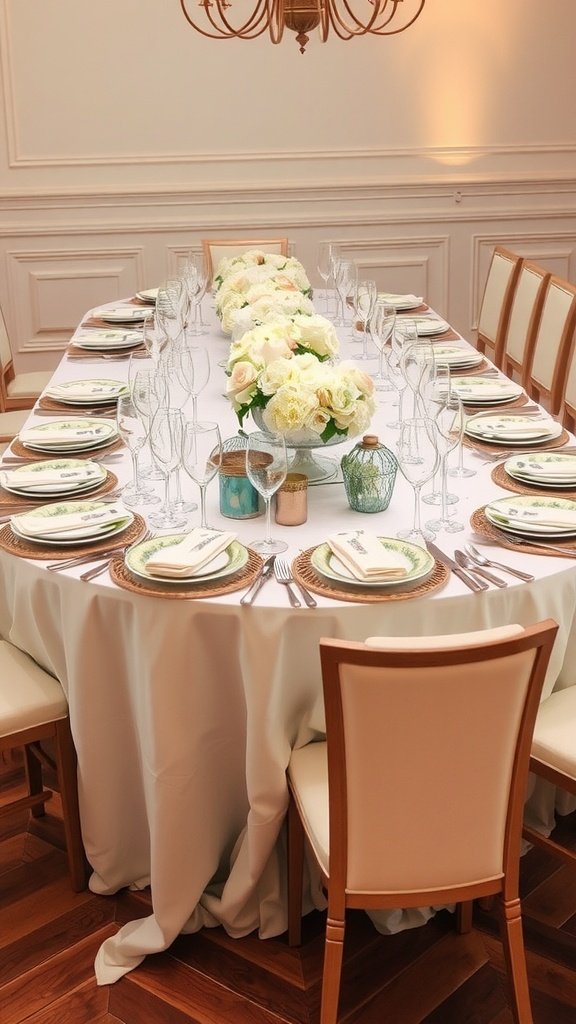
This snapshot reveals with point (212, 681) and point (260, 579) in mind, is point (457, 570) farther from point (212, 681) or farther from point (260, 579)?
point (212, 681)

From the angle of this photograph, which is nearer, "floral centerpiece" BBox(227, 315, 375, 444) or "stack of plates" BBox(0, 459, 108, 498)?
"floral centerpiece" BBox(227, 315, 375, 444)

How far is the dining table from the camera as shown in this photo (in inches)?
78.4

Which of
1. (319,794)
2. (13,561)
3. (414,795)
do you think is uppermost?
(13,561)

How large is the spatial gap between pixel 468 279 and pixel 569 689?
13.9ft

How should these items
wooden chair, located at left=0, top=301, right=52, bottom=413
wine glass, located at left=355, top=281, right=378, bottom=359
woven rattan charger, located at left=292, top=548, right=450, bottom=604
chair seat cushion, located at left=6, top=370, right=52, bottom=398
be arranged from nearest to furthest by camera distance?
woven rattan charger, located at left=292, top=548, right=450, bottom=604 → wine glass, located at left=355, top=281, right=378, bottom=359 → wooden chair, located at left=0, top=301, right=52, bottom=413 → chair seat cushion, located at left=6, top=370, right=52, bottom=398

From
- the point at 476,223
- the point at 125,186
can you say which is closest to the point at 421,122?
the point at 476,223

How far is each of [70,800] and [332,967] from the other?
30.7 inches

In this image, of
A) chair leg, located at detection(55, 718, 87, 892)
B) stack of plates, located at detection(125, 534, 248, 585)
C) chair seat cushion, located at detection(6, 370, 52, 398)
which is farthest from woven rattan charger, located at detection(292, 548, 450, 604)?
chair seat cushion, located at detection(6, 370, 52, 398)

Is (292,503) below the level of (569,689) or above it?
above

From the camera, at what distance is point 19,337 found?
19.1 feet

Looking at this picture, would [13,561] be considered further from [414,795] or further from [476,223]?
[476,223]

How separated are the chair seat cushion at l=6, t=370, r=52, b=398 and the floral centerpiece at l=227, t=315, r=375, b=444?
7.89 ft

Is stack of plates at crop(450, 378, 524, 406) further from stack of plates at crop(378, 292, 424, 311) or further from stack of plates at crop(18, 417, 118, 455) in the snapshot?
stack of plates at crop(378, 292, 424, 311)

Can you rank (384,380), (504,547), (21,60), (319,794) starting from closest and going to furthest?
(319,794) < (504,547) < (384,380) < (21,60)
